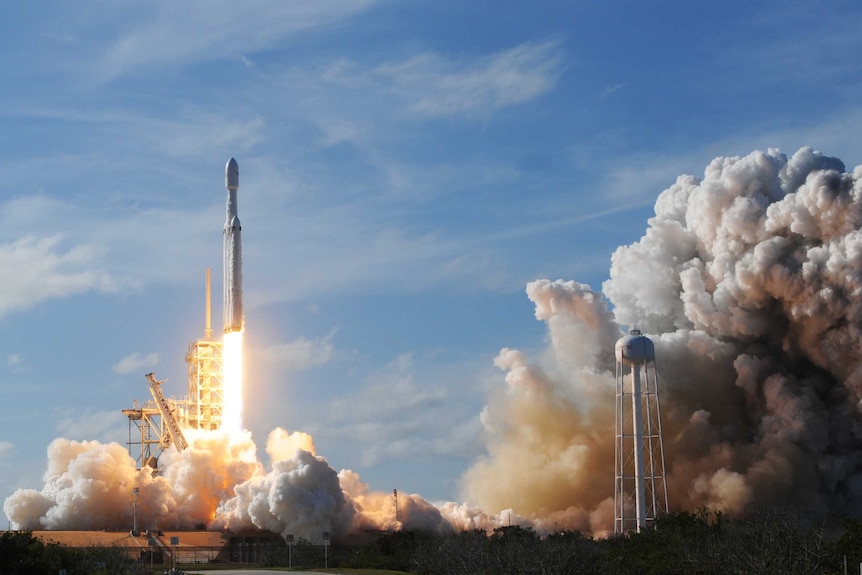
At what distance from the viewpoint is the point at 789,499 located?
2911 inches

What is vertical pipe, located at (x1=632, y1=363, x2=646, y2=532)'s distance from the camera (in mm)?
70312

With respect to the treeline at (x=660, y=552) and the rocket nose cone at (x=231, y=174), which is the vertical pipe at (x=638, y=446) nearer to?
the treeline at (x=660, y=552)

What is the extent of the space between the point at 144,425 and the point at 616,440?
119 feet

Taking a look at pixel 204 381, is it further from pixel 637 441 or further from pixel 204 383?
pixel 637 441

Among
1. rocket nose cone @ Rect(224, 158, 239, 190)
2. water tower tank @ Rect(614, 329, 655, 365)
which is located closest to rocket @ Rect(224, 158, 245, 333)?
rocket nose cone @ Rect(224, 158, 239, 190)

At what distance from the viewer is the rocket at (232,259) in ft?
259

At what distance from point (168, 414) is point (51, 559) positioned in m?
38.7

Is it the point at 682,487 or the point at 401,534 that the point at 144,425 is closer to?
the point at 401,534

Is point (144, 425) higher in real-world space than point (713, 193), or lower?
lower

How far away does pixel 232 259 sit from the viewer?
7962 cm

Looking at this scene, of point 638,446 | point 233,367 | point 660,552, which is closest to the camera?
point 660,552

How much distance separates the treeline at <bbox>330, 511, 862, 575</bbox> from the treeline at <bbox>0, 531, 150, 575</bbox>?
1277 centimetres

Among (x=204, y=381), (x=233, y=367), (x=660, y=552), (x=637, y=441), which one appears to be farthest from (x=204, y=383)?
(x=660, y=552)

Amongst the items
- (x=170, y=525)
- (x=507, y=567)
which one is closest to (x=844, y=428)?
(x=507, y=567)
